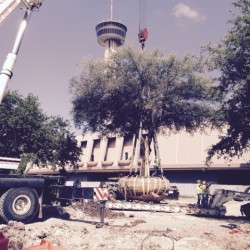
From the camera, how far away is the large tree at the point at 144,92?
78.8 ft

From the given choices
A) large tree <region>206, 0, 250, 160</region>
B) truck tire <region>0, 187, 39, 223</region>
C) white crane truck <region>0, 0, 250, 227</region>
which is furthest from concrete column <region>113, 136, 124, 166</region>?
truck tire <region>0, 187, 39, 223</region>

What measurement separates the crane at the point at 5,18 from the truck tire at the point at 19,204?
4.34 m

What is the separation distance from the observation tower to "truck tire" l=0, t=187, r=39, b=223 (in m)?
92.9

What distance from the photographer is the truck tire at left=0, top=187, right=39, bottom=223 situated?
431 inches

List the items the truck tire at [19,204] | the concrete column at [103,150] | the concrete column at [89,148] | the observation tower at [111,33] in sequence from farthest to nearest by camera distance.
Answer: the observation tower at [111,33], the concrete column at [89,148], the concrete column at [103,150], the truck tire at [19,204]

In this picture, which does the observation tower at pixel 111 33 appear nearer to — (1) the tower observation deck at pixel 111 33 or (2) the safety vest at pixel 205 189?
(1) the tower observation deck at pixel 111 33

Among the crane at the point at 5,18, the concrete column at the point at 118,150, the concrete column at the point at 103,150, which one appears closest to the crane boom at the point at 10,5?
the crane at the point at 5,18

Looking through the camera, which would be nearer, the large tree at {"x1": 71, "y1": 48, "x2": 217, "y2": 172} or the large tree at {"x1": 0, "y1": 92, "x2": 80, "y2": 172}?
the large tree at {"x1": 71, "y1": 48, "x2": 217, "y2": 172}

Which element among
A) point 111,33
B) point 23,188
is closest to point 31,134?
point 23,188

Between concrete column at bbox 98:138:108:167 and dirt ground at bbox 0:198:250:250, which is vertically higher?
concrete column at bbox 98:138:108:167

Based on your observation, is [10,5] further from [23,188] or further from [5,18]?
[23,188]

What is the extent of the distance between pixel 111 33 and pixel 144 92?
3211 inches

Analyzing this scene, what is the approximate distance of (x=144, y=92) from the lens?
2456 cm

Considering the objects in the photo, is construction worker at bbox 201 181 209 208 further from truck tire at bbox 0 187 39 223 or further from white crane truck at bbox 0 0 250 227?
truck tire at bbox 0 187 39 223
